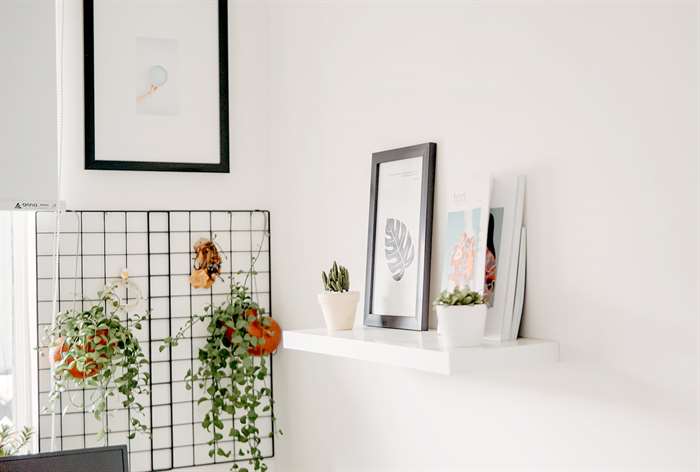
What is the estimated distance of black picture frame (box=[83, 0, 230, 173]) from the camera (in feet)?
7.55

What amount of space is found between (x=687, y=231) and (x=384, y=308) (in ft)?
2.64

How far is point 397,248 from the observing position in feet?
6.04

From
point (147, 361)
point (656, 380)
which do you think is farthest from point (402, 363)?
point (147, 361)

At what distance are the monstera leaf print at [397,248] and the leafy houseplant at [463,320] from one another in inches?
15.0

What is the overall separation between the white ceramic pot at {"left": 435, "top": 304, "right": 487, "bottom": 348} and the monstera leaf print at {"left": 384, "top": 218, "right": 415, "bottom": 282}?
40cm

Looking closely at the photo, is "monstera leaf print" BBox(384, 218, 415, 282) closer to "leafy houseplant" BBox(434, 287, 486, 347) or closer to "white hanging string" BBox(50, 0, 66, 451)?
"leafy houseplant" BBox(434, 287, 486, 347)

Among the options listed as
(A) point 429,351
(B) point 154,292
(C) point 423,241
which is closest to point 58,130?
(B) point 154,292

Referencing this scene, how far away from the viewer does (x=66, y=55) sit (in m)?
2.29

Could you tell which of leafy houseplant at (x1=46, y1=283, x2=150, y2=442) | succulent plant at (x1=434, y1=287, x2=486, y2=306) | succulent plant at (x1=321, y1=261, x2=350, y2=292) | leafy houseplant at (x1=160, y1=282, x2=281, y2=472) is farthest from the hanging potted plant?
succulent plant at (x1=434, y1=287, x2=486, y2=306)

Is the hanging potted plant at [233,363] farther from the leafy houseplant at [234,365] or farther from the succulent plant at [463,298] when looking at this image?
the succulent plant at [463,298]

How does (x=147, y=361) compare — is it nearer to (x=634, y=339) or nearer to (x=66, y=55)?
(x=66, y=55)

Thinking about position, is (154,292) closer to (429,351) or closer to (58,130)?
(58,130)

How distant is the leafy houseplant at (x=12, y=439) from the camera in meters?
2.14

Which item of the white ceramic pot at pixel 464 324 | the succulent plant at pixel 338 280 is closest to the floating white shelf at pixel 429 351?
the white ceramic pot at pixel 464 324
